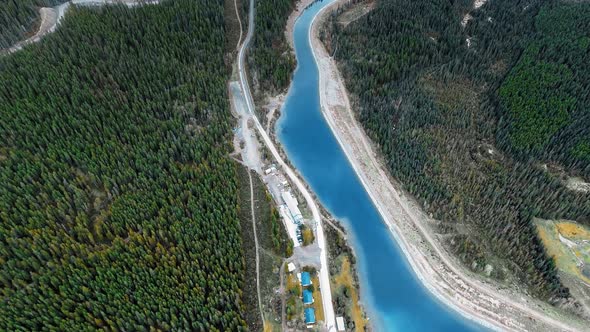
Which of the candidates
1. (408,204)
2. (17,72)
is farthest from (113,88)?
(408,204)

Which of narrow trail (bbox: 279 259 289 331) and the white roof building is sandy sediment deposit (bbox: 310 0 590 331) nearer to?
the white roof building

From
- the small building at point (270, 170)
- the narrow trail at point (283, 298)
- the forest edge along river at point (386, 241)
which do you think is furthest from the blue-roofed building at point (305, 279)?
the small building at point (270, 170)

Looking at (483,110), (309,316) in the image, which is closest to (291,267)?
(309,316)

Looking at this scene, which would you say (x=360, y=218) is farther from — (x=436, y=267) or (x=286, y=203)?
(x=436, y=267)

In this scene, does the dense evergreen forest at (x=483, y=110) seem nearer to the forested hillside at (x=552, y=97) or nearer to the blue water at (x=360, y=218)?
the forested hillside at (x=552, y=97)

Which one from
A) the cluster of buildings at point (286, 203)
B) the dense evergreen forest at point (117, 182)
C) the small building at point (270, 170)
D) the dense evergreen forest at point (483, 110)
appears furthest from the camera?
the small building at point (270, 170)

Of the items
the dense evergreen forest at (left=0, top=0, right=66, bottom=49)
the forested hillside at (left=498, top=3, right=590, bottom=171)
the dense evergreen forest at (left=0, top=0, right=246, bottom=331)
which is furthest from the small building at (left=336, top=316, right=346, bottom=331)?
the dense evergreen forest at (left=0, top=0, right=66, bottom=49)
